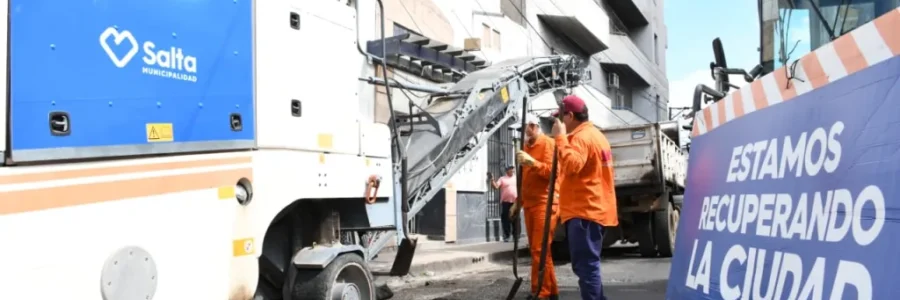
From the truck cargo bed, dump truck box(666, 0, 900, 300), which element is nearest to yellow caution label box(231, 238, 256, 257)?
dump truck box(666, 0, 900, 300)

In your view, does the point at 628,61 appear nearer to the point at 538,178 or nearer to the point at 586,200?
the point at 538,178

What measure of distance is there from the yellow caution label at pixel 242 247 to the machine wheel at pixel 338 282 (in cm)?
61

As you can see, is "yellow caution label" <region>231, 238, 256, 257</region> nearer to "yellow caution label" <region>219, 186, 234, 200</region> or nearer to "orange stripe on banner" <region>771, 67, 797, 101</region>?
"yellow caution label" <region>219, 186, 234, 200</region>

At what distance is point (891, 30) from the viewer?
2152 mm

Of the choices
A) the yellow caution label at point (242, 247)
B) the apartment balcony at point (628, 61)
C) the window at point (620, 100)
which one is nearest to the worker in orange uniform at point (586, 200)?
the yellow caution label at point (242, 247)

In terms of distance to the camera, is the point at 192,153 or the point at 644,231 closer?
the point at 192,153

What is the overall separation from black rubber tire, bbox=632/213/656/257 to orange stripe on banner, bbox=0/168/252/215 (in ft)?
29.7

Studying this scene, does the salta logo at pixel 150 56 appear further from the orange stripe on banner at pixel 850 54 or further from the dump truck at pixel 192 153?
the orange stripe on banner at pixel 850 54

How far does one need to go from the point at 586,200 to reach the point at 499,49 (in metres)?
13.8

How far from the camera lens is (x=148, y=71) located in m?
3.69

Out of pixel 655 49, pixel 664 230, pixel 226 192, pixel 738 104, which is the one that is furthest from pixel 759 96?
pixel 655 49

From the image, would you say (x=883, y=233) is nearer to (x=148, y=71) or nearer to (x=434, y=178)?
(x=148, y=71)

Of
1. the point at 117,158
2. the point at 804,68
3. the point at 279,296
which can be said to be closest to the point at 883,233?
the point at 804,68

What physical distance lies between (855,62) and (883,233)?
587 mm
